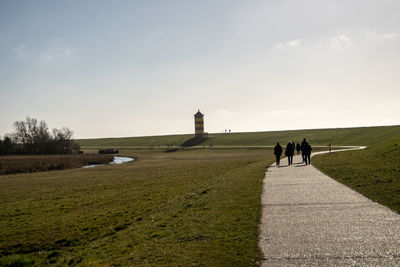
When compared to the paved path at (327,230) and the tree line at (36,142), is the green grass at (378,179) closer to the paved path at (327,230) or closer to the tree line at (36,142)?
the paved path at (327,230)

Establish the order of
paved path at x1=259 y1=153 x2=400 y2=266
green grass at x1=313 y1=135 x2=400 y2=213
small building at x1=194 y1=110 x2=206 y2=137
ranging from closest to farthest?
1. paved path at x1=259 y1=153 x2=400 y2=266
2. green grass at x1=313 y1=135 x2=400 y2=213
3. small building at x1=194 y1=110 x2=206 y2=137

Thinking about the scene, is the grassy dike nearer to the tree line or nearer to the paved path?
the paved path

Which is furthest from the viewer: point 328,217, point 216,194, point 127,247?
point 216,194

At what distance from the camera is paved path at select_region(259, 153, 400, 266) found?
6898mm

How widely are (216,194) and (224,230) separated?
5.96m

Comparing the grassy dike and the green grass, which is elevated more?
the green grass

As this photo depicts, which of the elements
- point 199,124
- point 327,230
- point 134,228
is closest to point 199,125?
point 199,124

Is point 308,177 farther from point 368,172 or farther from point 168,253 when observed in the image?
point 168,253

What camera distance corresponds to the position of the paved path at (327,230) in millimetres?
6898

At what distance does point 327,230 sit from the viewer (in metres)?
8.86

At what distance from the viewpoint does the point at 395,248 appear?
725cm

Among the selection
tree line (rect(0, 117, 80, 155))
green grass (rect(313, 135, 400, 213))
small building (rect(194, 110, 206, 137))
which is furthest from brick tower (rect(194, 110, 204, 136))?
green grass (rect(313, 135, 400, 213))

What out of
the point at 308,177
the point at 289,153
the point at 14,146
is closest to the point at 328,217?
the point at 308,177

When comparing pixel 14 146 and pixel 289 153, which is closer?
pixel 289 153
